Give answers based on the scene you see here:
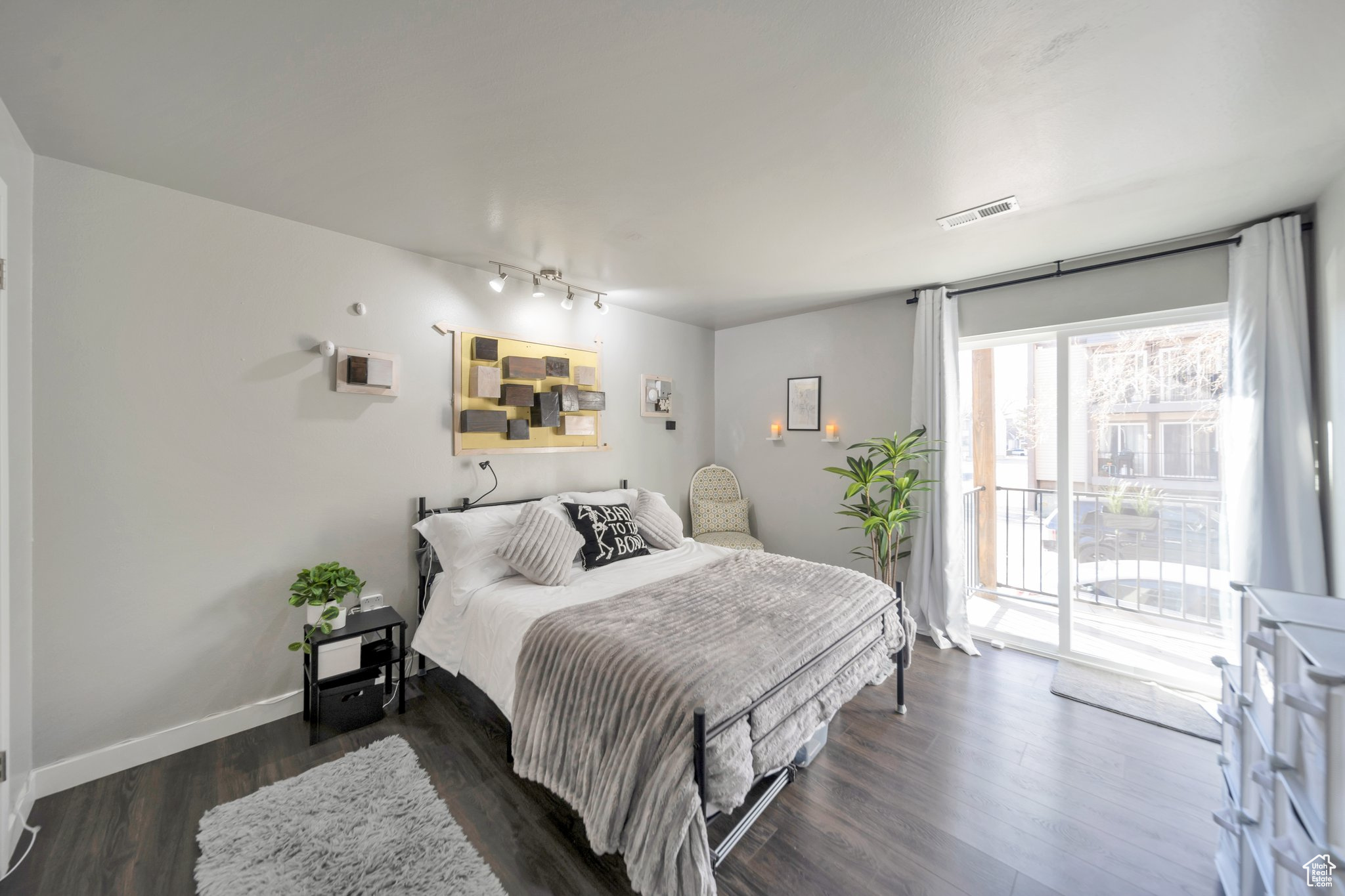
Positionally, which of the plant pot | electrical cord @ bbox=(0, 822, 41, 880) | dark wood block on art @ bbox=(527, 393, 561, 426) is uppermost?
dark wood block on art @ bbox=(527, 393, 561, 426)

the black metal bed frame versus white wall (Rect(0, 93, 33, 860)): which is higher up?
white wall (Rect(0, 93, 33, 860))

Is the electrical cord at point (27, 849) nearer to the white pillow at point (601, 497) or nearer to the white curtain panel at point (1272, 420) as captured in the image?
the white pillow at point (601, 497)

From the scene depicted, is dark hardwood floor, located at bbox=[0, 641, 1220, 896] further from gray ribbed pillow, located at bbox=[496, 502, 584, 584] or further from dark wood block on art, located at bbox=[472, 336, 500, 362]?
dark wood block on art, located at bbox=[472, 336, 500, 362]

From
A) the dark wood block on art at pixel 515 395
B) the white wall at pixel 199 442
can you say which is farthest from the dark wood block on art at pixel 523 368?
the white wall at pixel 199 442

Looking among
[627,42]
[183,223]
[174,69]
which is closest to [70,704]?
[183,223]

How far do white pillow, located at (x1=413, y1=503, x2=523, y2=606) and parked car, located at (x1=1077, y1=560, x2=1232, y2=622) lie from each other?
3984 millimetres

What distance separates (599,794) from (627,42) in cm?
240

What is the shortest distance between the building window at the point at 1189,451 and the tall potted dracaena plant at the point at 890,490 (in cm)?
129

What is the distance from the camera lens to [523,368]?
3545 millimetres

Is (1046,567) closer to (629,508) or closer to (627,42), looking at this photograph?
(629,508)

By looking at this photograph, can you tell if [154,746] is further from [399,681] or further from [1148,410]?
[1148,410]

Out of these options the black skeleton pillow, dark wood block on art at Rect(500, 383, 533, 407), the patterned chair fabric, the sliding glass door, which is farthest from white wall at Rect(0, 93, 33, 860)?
the sliding glass door

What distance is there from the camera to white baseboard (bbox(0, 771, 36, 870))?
171 cm

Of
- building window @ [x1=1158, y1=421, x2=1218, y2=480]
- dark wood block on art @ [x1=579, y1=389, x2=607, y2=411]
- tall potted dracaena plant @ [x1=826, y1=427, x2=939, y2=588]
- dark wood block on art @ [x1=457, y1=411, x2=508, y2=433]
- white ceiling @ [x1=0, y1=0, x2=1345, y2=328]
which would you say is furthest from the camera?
dark wood block on art @ [x1=579, y1=389, x2=607, y2=411]
